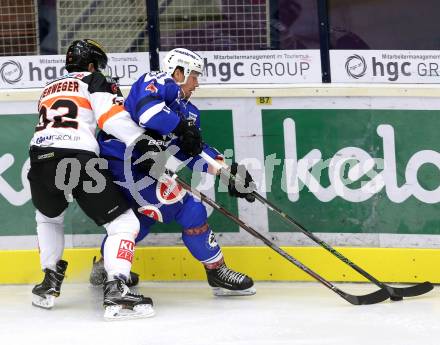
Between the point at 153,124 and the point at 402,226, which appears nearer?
the point at 153,124

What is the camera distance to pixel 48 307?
5863 mm

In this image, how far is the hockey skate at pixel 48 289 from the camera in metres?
5.86

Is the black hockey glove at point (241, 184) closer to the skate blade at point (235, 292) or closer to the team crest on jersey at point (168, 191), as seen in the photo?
the team crest on jersey at point (168, 191)

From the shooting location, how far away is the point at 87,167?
569 centimetres

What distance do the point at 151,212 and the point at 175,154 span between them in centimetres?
38

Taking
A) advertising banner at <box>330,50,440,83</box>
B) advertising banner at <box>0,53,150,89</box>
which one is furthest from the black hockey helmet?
advertising banner at <box>330,50,440,83</box>

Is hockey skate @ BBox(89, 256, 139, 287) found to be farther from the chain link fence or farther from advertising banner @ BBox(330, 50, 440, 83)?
advertising banner @ BBox(330, 50, 440, 83)

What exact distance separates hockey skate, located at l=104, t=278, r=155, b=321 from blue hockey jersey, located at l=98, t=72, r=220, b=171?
0.70 meters

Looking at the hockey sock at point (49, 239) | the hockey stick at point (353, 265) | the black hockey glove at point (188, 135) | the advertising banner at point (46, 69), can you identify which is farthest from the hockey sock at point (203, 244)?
the advertising banner at point (46, 69)

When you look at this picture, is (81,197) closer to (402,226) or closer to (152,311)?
(152,311)

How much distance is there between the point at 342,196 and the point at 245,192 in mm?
650

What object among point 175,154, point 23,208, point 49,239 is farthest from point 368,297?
point 23,208

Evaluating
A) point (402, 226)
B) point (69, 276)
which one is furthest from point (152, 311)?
point (402, 226)

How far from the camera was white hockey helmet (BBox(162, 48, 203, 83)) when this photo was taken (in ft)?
19.3
